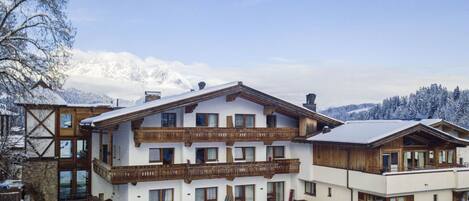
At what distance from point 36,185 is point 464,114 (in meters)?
90.9

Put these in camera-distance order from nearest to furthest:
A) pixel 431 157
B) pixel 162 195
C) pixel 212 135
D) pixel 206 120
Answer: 1. pixel 162 195
2. pixel 212 135
3. pixel 431 157
4. pixel 206 120

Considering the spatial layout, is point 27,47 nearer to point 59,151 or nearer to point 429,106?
point 59,151

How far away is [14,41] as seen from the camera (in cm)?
1362

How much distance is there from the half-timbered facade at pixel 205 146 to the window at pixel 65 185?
155 cm

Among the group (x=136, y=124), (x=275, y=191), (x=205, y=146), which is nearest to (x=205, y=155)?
(x=205, y=146)

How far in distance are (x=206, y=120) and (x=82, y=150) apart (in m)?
9.26

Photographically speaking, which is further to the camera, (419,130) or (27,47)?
(419,130)

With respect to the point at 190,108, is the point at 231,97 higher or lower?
higher

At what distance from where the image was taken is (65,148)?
29.4 metres

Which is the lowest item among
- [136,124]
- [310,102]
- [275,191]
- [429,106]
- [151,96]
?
[275,191]

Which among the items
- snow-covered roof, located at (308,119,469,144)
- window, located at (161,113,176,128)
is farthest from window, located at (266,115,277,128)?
window, located at (161,113,176,128)

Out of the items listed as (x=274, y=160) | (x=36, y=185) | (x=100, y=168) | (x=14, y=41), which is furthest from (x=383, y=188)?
(x=36, y=185)

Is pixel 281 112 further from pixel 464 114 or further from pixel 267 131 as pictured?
pixel 464 114

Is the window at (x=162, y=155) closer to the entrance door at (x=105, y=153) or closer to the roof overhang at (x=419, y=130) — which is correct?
the entrance door at (x=105, y=153)
